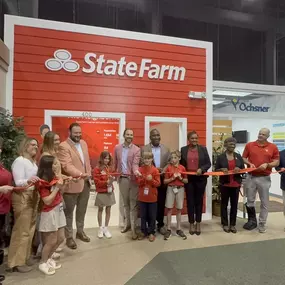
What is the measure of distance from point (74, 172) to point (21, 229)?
34.7 inches

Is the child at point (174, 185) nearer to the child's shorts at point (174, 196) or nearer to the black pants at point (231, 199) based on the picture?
the child's shorts at point (174, 196)

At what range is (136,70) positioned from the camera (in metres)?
4.79

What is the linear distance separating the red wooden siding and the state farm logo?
0.21 feet

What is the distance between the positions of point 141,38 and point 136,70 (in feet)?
1.92

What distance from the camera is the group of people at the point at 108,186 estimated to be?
2785 mm

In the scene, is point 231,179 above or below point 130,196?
above

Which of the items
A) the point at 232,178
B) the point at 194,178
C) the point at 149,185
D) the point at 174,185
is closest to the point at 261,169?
the point at 232,178

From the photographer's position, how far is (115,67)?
184 inches

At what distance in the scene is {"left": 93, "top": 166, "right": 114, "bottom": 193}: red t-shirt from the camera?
12.8 feet

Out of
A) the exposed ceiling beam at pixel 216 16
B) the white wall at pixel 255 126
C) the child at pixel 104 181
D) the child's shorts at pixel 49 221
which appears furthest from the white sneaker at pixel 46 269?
the white wall at pixel 255 126

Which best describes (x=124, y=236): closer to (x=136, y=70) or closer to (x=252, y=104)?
(x=136, y=70)

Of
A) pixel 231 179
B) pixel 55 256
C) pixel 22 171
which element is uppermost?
pixel 22 171

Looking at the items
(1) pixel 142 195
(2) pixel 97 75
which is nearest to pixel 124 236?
(1) pixel 142 195

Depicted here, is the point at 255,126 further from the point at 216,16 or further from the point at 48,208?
the point at 48,208
